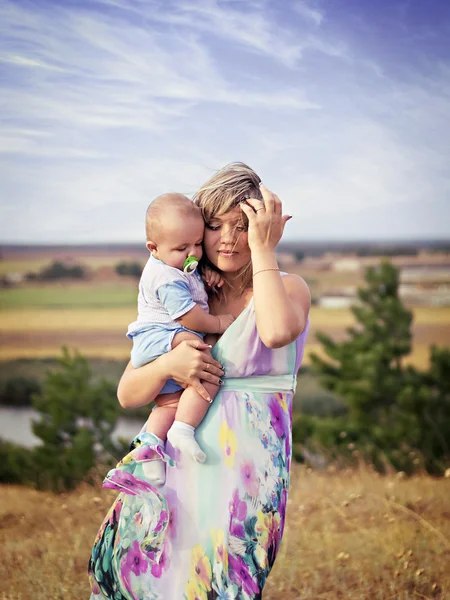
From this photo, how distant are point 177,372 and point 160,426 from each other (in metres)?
0.16

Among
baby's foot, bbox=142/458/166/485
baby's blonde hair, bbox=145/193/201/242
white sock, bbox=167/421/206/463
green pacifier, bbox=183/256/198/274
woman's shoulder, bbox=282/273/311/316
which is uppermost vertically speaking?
baby's blonde hair, bbox=145/193/201/242

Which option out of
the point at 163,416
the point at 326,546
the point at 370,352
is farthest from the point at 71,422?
the point at 163,416

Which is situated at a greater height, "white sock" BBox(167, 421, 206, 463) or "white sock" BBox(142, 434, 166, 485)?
"white sock" BBox(167, 421, 206, 463)

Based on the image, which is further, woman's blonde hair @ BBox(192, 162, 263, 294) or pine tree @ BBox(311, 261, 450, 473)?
pine tree @ BBox(311, 261, 450, 473)

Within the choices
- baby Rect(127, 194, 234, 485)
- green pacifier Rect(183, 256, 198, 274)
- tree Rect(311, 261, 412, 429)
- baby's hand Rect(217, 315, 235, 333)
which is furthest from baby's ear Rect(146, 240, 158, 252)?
tree Rect(311, 261, 412, 429)

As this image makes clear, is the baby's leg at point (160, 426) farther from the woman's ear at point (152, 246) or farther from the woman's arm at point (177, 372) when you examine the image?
the woman's ear at point (152, 246)

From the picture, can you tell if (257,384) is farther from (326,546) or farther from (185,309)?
(326,546)

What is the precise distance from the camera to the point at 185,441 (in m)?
1.79

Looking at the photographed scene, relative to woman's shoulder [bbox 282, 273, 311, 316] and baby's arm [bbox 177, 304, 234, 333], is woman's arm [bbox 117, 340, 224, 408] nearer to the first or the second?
baby's arm [bbox 177, 304, 234, 333]

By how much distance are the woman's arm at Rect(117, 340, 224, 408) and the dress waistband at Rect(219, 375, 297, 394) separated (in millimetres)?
43

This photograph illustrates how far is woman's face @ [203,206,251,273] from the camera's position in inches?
74.0

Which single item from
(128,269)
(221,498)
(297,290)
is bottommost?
(221,498)

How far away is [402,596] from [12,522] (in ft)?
9.98

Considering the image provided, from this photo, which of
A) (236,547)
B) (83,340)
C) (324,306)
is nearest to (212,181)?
(236,547)
